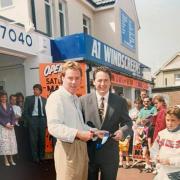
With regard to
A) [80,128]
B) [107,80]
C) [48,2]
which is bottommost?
[80,128]

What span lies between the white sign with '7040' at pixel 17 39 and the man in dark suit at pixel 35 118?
1422 millimetres

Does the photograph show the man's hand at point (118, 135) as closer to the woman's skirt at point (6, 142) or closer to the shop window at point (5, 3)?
the woman's skirt at point (6, 142)

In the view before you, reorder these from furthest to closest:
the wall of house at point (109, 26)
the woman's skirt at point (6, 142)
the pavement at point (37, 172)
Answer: the wall of house at point (109, 26) → the woman's skirt at point (6, 142) → the pavement at point (37, 172)

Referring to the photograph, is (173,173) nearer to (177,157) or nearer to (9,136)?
(177,157)

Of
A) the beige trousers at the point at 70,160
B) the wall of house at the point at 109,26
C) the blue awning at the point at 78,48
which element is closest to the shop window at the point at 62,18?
the blue awning at the point at 78,48

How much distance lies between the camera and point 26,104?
22.2ft

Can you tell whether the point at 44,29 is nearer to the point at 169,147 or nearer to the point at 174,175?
the point at 169,147

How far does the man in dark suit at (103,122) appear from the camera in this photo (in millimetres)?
2793

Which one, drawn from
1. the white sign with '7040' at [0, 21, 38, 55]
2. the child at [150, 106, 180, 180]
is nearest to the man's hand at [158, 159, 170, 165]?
the child at [150, 106, 180, 180]

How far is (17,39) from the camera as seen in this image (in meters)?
7.69

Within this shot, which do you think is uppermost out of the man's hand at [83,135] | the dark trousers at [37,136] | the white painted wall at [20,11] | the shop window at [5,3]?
the shop window at [5,3]

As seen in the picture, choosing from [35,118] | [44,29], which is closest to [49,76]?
[35,118]

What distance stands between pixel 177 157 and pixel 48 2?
865cm

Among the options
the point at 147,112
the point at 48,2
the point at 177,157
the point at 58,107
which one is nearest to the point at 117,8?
the point at 48,2
